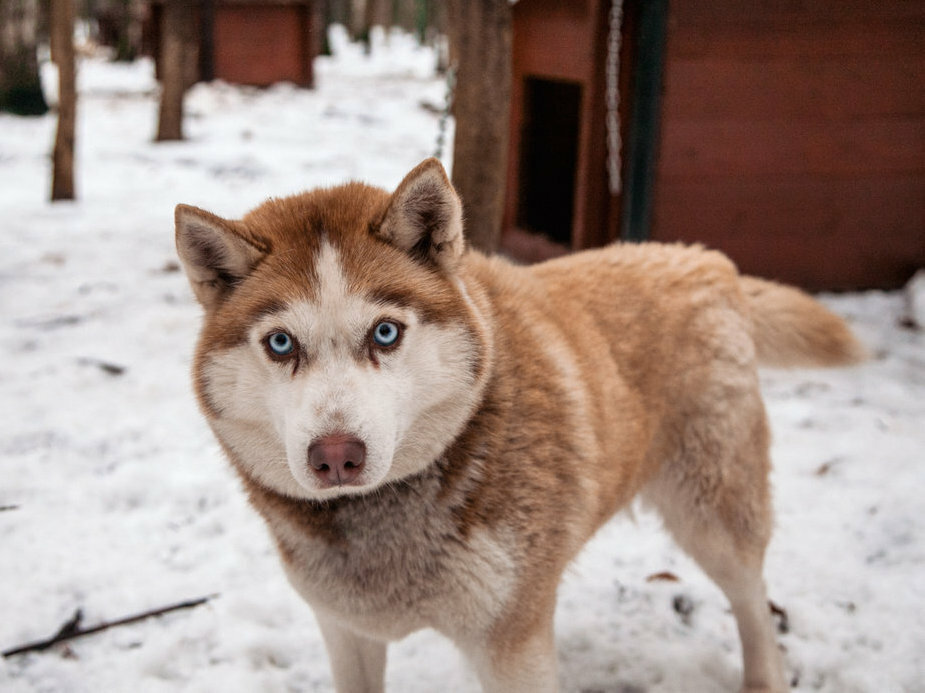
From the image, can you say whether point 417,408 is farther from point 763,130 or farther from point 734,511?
point 763,130

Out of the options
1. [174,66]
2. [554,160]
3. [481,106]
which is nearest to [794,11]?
[554,160]

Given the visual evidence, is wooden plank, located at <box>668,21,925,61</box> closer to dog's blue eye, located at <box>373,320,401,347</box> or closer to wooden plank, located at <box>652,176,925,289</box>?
wooden plank, located at <box>652,176,925,289</box>

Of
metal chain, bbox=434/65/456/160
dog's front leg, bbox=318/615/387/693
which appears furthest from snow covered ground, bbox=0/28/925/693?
metal chain, bbox=434/65/456/160

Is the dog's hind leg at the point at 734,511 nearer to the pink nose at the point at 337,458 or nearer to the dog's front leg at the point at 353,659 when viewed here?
the dog's front leg at the point at 353,659

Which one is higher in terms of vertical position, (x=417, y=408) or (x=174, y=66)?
(x=174, y=66)

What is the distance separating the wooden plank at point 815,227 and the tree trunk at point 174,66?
282 inches

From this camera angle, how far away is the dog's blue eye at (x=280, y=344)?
1.76m

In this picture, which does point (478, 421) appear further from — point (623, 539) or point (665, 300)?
point (623, 539)

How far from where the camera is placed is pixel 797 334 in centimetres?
271

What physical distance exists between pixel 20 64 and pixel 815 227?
38.5ft

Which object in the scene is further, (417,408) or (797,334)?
(797,334)

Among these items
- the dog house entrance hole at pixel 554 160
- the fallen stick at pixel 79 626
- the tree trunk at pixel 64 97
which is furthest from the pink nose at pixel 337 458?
the tree trunk at pixel 64 97

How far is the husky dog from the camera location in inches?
68.7

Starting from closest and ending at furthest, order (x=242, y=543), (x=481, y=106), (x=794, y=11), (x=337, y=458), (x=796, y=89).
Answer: (x=337, y=458)
(x=242, y=543)
(x=481, y=106)
(x=794, y=11)
(x=796, y=89)
